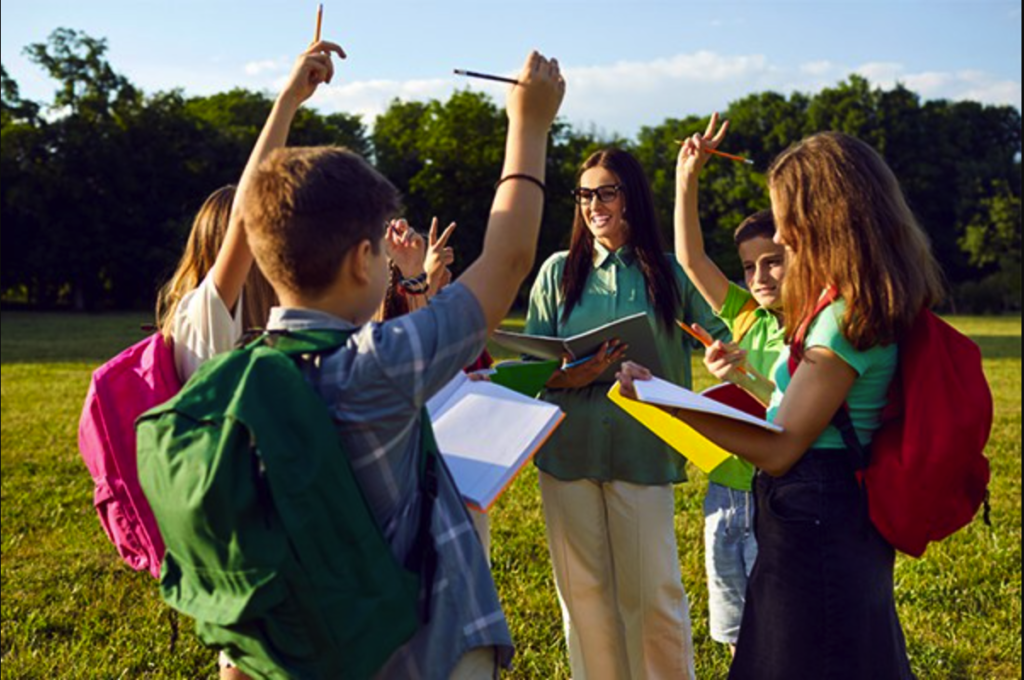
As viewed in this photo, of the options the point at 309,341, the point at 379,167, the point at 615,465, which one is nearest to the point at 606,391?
the point at 615,465

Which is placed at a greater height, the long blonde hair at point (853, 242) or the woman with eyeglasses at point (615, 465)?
the long blonde hair at point (853, 242)

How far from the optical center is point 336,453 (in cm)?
192

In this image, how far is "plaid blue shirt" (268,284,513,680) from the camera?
1.97 metres

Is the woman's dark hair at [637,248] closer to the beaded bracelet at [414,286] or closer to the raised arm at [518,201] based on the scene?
the beaded bracelet at [414,286]

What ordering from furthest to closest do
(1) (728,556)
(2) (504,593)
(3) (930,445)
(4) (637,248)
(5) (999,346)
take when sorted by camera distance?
(5) (999,346) → (2) (504,593) → (1) (728,556) → (4) (637,248) → (3) (930,445)

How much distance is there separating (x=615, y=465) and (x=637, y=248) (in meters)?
0.86

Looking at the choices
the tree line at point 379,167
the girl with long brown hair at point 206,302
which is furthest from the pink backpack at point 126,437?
the tree line at point 379,167

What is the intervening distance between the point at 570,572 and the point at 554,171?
1780 inches

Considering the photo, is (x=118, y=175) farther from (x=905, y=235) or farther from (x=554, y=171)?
(x=905, y=235)

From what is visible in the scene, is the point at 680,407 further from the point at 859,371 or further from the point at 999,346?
the point at 999,346

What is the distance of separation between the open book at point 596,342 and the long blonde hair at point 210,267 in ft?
2.70

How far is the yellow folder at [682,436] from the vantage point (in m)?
2.89

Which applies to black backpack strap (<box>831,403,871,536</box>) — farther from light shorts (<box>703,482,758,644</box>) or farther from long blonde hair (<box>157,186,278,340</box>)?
light shorts (<box>703,482,758,644</box>)

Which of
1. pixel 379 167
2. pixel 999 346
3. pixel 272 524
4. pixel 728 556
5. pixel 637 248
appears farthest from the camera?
pixel 379 167
